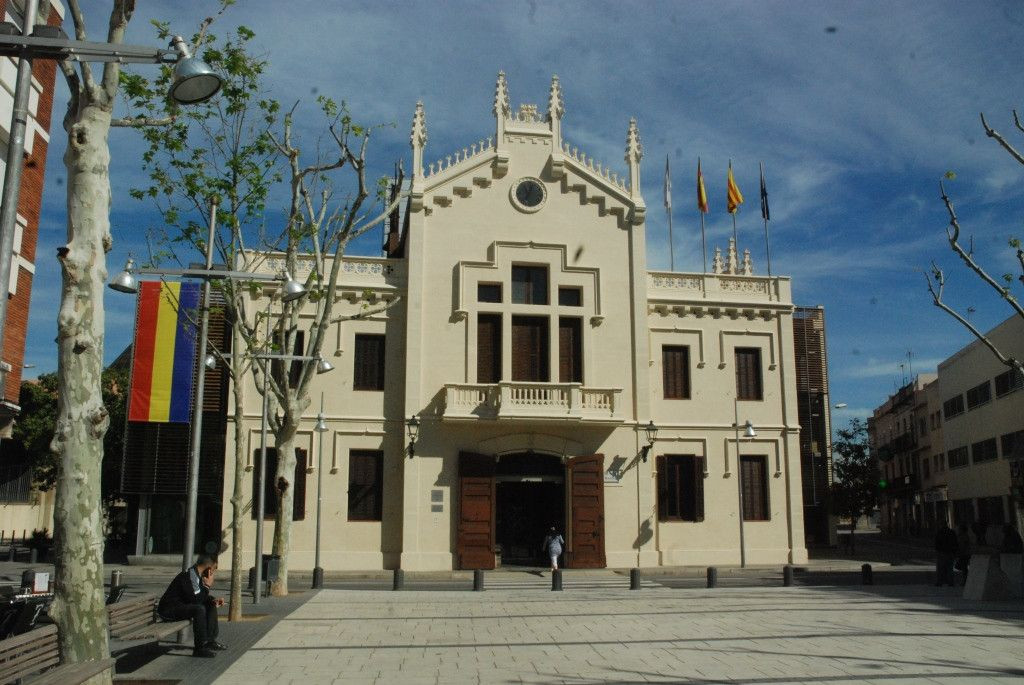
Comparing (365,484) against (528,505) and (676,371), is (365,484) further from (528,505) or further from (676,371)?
(676,371)

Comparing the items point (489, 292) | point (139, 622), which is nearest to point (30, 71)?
point (139, 622)

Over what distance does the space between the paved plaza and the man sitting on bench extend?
0.59m

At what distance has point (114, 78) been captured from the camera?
9.97 metres

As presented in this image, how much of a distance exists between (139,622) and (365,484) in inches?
684

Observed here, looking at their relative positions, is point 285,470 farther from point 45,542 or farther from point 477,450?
point 45,542

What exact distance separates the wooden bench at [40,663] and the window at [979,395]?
45009 millimetres

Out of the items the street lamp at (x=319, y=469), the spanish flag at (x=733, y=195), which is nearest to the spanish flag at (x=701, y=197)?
the spanish flag at (x=733, y=195)

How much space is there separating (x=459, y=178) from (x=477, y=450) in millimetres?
9532

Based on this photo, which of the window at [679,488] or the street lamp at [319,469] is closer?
the street lamp at [319,469]

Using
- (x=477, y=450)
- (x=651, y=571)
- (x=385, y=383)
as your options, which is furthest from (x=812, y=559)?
(x=385, y=383)

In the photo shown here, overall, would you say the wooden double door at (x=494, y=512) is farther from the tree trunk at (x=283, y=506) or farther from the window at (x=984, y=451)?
the window at (x=984, y=451)

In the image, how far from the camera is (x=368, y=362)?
30328 mm

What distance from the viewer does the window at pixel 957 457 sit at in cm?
4922

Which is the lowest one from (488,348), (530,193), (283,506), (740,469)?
(283,506)
